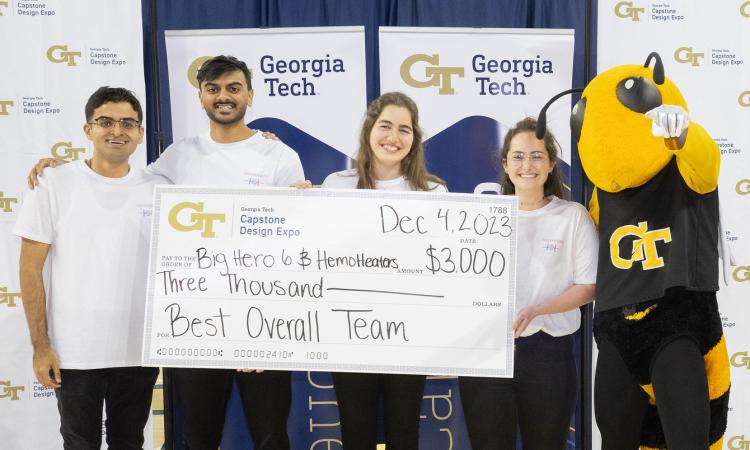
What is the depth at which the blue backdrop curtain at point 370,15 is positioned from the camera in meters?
2.76

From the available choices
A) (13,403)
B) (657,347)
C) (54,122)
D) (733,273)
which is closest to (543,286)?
(657,347)

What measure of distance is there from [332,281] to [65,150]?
4.71 ft

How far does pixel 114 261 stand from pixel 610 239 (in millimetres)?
1772

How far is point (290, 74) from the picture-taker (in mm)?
2691

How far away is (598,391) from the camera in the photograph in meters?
2.04

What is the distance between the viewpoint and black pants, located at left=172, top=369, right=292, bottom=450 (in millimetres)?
2420

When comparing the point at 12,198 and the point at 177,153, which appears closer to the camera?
the point at 177,153

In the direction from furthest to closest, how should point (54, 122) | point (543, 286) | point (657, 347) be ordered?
point (54, 122) → point (543, 286) → point (657, 347)

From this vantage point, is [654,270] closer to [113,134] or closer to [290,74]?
[290,74]

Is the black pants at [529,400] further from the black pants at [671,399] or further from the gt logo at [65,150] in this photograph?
the gt logo at [65,150]

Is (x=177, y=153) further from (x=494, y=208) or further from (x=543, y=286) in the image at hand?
(x=543, y=286)

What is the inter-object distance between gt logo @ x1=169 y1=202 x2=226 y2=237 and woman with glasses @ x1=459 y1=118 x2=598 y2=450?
1115 millimetres

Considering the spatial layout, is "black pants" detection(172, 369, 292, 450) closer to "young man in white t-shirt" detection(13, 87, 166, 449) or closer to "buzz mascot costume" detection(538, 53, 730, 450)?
"young man in white t-shirt" detection(13, 87, 166, 449)

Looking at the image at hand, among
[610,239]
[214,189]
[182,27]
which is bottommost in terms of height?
[610,239]
